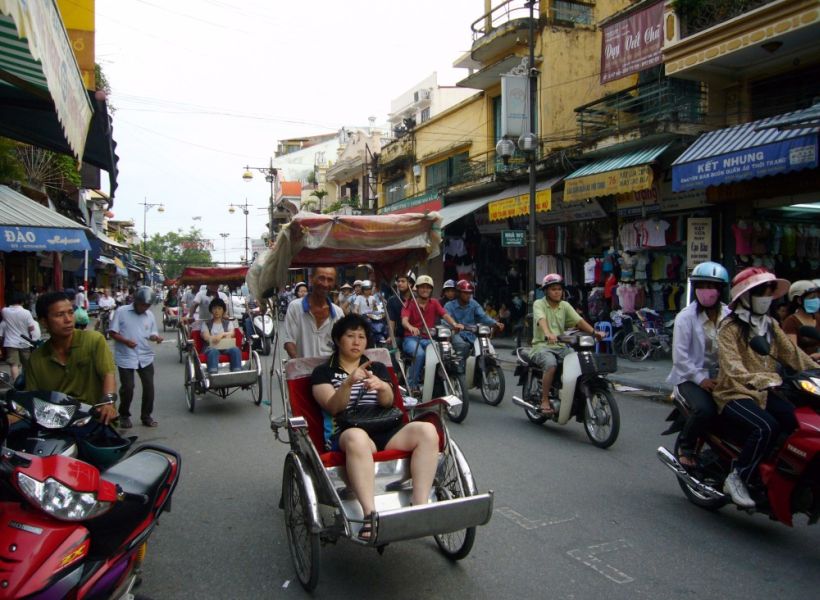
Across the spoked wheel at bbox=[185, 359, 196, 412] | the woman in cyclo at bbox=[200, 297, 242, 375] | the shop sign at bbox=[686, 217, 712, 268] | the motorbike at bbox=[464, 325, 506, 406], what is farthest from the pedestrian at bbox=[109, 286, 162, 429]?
the shop sign at bbox=[686, 217, 712, 268]

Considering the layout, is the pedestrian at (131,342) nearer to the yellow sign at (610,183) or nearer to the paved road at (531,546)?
the paved road at (531,546)

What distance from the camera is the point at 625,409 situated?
8.88 meters

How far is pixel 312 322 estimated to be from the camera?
17.8 feet

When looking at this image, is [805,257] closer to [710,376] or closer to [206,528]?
[710,376]

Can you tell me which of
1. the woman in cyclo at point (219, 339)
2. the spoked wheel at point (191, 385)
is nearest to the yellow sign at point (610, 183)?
the woman in cyclo at point (219, 339)

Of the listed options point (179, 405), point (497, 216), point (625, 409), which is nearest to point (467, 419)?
point (625, 409)

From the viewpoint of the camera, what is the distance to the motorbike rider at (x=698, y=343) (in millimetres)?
4516

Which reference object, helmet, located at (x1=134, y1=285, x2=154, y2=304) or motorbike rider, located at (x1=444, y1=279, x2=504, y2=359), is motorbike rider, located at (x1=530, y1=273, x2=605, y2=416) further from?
helmet, located at (x1=134, y1=285, x2=154, y2=304)

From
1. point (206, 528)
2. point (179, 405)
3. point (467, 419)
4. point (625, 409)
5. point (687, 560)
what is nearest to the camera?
point (687, 560)

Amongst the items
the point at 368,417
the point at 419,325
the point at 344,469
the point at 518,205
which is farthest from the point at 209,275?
the point at 344,469

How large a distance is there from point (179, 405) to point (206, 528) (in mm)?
5395

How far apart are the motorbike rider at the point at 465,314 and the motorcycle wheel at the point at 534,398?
1333 millimetres

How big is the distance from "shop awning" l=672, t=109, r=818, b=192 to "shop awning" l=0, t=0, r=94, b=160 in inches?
352

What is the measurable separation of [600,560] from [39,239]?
965 centimetres
